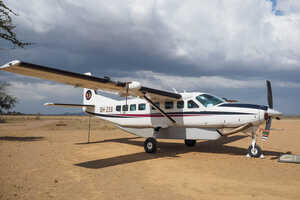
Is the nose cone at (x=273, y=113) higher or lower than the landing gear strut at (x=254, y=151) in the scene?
higher

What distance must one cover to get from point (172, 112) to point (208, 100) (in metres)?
2.06

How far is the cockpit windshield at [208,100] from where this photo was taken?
417 inches

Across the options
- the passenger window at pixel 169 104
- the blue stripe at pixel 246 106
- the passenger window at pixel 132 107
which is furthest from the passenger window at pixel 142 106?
the blue stripe at pixel 246 106

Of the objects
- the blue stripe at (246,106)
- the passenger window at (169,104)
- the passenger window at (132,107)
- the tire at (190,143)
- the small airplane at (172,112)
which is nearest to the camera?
the small airplane at (172,112)

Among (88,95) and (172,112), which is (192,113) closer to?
(172,112)

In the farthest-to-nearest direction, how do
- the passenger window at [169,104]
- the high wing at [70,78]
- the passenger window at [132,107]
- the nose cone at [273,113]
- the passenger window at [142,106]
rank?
1. the passenger window at [132,107]
2. the passenger window at [142,106]
3. the passenger window at [169,104]
4. the nose cone at [273,113]
5. the high wing at [70,78]

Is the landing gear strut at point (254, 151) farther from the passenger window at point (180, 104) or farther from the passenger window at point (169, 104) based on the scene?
the passenger window at point (169, 104)

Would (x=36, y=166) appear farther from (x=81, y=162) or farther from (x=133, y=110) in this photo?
(x=133, y=110)

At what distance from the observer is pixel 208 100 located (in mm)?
10750

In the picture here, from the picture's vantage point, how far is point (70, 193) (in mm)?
5109

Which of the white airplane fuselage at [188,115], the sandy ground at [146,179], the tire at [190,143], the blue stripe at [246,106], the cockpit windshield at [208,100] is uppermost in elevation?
the cockpit windshield at [208,100]

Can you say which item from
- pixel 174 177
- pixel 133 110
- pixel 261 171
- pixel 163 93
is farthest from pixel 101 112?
pixel 261 171

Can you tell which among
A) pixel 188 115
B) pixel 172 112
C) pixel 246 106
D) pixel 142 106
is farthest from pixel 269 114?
pixel 142 106

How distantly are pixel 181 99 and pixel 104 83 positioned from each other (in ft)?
14.3
